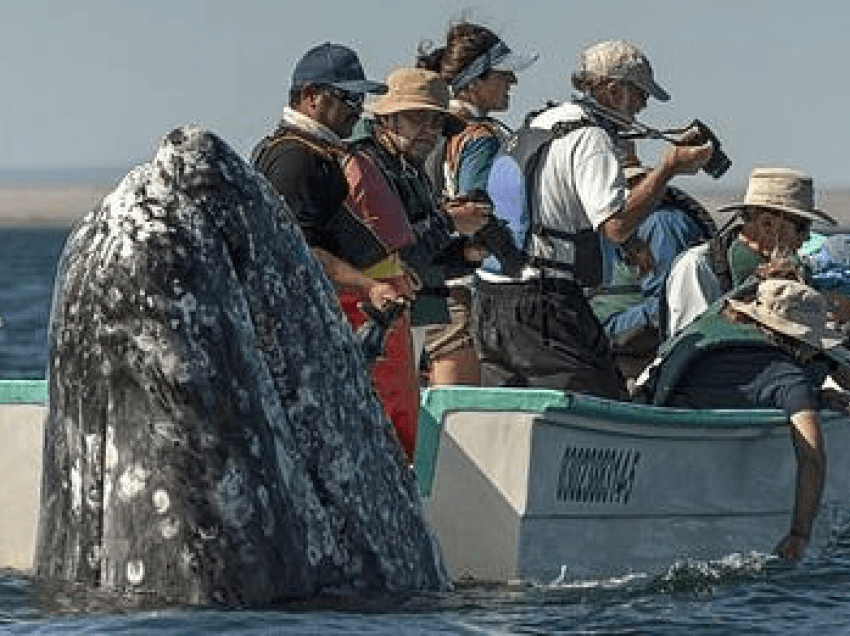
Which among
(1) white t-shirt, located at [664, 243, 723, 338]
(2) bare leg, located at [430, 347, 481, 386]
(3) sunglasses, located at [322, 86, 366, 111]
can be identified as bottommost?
(2) bare leg, located at [430, 347, 481, 386]

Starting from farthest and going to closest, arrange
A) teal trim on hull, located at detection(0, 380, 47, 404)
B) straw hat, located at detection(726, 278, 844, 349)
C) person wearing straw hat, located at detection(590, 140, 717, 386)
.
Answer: person wearing straw hat, located at detection(590, 140, 717, 386) → straw hat, located at detection(726, 278, 844, 349) → teal trim on hull, located at detection(0, 380, 47, 404)

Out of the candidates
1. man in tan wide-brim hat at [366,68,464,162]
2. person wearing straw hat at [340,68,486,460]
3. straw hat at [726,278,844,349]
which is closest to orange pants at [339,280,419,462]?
person wearing straw hat at [340,68,486,460]

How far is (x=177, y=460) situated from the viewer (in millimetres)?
7859

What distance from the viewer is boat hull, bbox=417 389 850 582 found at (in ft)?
34.3

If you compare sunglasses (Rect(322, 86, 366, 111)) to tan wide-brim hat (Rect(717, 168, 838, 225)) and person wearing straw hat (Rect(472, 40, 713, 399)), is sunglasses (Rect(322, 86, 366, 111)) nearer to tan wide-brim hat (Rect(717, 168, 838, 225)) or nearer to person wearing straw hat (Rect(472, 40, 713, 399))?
person wearing straw hat (Rect(472, 40, 713, 399))

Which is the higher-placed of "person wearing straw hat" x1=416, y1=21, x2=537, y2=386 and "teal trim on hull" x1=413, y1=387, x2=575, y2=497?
"person wearing straw hat" x1=416, y1=21, x2=537, y2=386

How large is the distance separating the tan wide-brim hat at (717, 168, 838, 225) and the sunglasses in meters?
2.19

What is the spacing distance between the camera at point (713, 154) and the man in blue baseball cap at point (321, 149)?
173 cm

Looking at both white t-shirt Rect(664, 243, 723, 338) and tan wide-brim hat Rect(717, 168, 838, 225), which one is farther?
white t-shirt Rect(664, 243, 723, 338)

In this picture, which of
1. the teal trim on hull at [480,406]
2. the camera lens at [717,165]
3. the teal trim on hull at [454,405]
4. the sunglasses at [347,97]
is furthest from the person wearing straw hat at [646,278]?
the teal trim on hull at [454,405]

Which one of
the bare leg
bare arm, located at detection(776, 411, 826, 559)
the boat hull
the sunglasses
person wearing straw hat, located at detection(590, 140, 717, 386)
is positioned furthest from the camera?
person wearing straw hat, located at detection(590, 140, 717, 386)

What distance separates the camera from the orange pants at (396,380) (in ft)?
35.0

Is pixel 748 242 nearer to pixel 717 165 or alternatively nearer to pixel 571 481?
pixel 717 165

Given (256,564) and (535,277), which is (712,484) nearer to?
(535,277)
